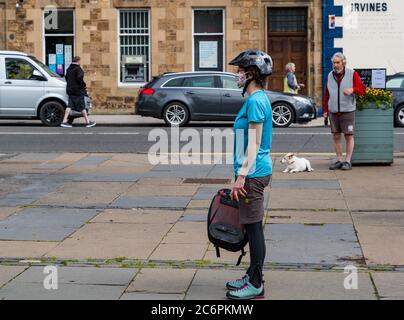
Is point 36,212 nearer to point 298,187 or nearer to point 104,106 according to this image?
point 298,187

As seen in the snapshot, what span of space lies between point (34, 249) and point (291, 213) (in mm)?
3240

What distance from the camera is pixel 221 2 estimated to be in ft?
92.6

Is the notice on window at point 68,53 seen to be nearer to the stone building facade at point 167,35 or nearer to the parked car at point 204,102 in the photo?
the stone building facade at point 167,35

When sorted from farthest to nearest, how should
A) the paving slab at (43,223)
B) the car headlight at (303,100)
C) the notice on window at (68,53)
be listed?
the notice on window at (68,53) → the car headlight at (303,100) → the paving slab at (43,223)

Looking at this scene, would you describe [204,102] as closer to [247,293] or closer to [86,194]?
[86,194]

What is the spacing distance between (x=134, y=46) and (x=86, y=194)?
17.3 meters

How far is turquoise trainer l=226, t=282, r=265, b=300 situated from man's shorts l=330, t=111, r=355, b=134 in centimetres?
750

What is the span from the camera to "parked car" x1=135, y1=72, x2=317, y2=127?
23519mm

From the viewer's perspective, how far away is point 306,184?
41.9 feet

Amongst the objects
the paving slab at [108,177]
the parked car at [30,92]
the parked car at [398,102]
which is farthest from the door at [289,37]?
the paving slab at [108,177]

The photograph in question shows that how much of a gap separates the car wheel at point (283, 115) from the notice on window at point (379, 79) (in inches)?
276

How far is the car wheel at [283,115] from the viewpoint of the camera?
23.4 meters

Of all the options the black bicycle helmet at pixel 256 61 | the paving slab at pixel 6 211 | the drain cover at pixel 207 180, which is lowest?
the paving slab at pixel 6 211

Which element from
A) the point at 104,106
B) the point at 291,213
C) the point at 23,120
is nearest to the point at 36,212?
the point at 291,213
